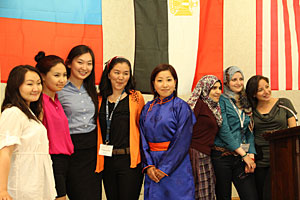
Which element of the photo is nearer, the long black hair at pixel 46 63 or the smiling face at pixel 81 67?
the long black hair at pixel 46 63

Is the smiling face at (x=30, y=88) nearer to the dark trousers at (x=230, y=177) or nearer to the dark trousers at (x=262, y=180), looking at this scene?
the dark trousers at (x=230, y=177)

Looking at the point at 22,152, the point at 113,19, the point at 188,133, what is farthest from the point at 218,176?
the point at 113,19

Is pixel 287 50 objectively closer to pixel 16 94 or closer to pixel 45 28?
pixel 45 28

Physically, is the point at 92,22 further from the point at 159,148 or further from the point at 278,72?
the point at 278,72

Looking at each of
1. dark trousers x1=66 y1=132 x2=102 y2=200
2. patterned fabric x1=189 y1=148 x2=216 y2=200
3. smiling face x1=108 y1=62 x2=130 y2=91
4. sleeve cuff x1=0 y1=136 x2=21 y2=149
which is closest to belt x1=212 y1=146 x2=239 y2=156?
patterned fabric x1=189 y1=148 x2=216 y2=200

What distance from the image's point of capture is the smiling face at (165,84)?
9.71 feet

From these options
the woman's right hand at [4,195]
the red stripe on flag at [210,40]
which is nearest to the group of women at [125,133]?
the woman's right hand at [4,195]

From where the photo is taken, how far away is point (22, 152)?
84.4 inches

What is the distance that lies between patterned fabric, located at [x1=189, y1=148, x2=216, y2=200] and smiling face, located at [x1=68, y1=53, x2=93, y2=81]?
126 centimetres

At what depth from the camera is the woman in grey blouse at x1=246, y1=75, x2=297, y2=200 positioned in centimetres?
339

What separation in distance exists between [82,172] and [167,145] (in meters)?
0.73

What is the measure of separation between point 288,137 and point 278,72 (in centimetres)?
176

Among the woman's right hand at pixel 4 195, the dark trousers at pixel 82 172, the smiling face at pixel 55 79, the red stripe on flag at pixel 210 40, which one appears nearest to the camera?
the woman's right hand at pixel 4 195

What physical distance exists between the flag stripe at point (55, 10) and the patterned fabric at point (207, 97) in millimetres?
1378
